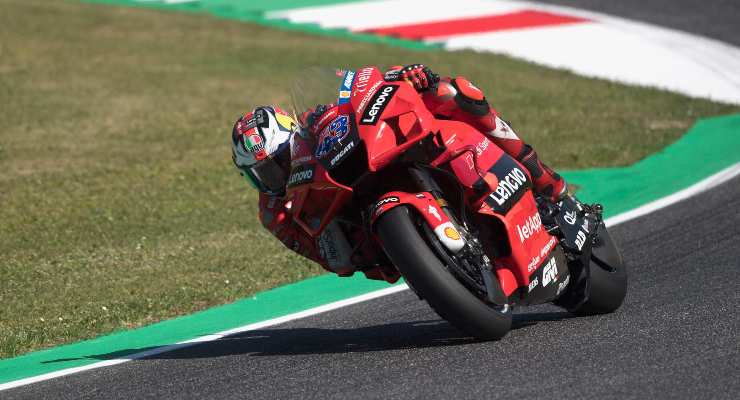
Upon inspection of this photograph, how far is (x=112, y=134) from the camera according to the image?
13.9 meters

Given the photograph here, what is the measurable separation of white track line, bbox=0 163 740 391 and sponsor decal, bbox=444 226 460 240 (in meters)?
1.98

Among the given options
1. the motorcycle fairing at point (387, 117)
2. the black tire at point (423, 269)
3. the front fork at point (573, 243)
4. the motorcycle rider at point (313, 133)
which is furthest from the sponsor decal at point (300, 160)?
the front fork at point (573, 243)

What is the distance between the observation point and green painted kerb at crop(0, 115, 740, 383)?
6484 millimetres

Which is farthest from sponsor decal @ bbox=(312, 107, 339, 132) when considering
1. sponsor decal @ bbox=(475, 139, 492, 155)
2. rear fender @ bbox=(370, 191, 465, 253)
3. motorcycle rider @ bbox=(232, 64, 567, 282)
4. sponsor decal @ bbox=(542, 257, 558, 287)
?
sponsor decal @ bbox=(542, 257, 558, 287)

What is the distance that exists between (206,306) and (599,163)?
5.24m

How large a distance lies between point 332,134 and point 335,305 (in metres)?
2.20

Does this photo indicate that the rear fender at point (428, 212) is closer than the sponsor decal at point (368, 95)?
Yes

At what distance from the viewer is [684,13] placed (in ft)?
59.0

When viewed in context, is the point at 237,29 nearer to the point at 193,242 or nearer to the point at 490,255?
the point at 193,242

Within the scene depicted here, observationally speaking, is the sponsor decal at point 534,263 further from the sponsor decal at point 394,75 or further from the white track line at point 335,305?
the white track line at point 335,305

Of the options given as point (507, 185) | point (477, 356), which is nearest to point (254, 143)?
point (507, 185)

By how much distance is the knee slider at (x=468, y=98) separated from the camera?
575 cm

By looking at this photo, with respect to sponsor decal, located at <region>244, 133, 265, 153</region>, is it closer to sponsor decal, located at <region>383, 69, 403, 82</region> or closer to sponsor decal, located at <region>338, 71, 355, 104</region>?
sponsor decal, located at <region>338, 71, 355, 104</region>

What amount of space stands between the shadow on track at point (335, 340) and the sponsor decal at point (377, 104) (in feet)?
3.91
